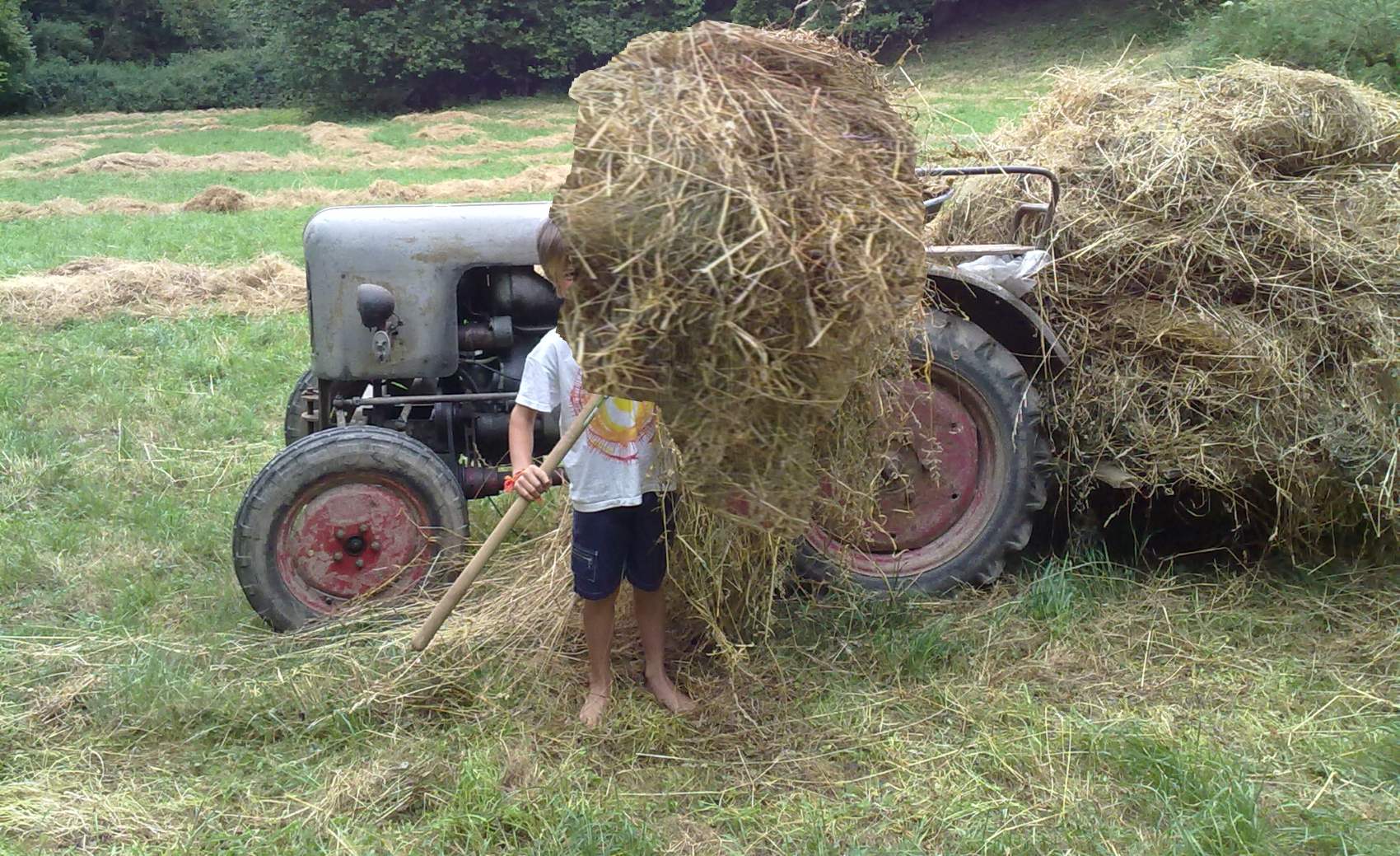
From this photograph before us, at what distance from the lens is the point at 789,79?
323 centimetres

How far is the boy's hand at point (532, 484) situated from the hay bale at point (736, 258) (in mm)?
384

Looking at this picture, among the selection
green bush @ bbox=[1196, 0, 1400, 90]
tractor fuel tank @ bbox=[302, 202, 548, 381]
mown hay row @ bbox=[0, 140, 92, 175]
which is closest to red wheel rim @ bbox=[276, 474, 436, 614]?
tractor fuel tank @ bbox=[302, 202, 548, 381]

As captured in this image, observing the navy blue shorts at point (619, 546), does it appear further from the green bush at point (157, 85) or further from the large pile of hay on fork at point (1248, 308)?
the green bush at point (157, 85)

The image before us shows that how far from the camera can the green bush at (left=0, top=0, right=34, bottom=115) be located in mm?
37938

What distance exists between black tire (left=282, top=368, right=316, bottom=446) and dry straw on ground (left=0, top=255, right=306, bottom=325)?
4.58 metres

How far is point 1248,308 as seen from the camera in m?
4.06

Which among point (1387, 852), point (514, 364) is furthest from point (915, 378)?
point (1387, 852)

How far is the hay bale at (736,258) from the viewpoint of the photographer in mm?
2801

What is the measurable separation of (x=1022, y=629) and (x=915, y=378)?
0.92m

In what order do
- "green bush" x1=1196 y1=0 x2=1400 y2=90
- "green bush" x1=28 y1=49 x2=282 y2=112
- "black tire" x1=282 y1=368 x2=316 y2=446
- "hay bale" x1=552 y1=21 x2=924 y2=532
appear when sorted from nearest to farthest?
"hay bale" x1=552 y1=21 x2=924 y2=532, "black tire" x1=282 y1=368 x2=316 y2=446, "green bush" x1=1196 y1=0 x2=1400 y2=90, "green bush" x1=28 y1=49 x2=282 y2=112

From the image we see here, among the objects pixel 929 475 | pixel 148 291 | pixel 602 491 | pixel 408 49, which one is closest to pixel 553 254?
pixel 602 491

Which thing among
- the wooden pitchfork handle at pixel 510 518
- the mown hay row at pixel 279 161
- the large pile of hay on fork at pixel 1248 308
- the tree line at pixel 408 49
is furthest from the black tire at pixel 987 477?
the tree line at pixel 408 49

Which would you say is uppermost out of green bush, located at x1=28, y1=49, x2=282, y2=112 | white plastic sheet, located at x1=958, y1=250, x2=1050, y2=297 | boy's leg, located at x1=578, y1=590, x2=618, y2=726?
white plastic sheet, located at x1=958, y1=250, x2=1050, y2=297

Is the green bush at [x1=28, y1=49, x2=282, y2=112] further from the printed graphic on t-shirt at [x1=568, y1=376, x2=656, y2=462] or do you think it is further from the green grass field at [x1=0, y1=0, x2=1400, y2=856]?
the printed graphic on t-shirt at [x1=568, y1=376, x2=656, y2=462]
